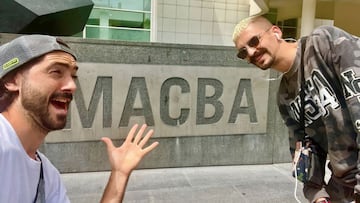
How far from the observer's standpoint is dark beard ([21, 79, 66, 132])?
1.48m

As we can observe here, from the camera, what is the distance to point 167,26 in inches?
388

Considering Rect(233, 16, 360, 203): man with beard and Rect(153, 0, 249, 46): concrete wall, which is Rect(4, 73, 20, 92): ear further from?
Rect(153, 0, 249, 46): concrete wall

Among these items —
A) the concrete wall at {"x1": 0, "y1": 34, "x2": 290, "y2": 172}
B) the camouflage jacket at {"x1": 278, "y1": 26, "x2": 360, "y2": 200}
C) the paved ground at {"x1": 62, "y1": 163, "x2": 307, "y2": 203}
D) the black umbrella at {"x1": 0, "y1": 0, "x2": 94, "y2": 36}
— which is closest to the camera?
the camouflage jacket at {"x1": 278, "y1": 26, "x2": 360, "y2": 200}

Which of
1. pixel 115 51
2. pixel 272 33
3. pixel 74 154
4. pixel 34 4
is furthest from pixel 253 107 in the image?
pixel 272 33

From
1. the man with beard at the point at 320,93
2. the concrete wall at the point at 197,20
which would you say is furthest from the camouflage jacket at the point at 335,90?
the concrete wall at the point at 197,20

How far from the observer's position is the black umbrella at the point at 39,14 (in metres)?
4.54

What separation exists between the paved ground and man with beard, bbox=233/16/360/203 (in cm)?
214

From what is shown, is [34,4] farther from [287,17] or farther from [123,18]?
[287,17]

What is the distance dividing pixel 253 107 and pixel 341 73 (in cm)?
385

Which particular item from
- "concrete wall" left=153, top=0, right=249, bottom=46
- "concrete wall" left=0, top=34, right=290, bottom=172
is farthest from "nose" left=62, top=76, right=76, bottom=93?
"concrete wall" left=153, top=0, right=249, bottom=46

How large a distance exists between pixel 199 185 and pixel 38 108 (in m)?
3.31

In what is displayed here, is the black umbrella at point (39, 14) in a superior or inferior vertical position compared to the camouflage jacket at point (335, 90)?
superior

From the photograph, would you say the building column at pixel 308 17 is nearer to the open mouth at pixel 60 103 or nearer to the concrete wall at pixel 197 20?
the concrete wall at pixel 197 20

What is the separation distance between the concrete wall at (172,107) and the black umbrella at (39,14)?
0.91 ft
